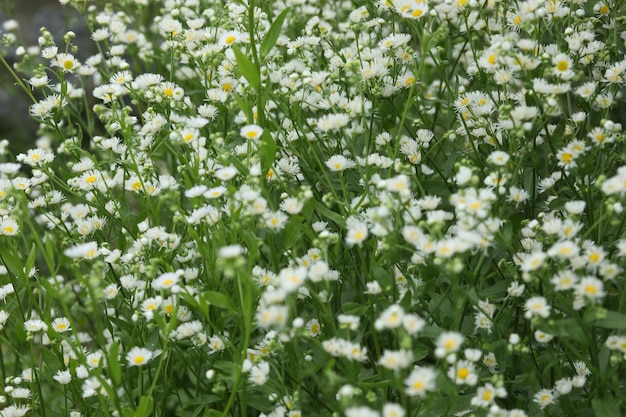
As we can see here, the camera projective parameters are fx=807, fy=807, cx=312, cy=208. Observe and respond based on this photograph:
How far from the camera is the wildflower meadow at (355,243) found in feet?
5.27

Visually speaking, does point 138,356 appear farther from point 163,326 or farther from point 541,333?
point 541,333

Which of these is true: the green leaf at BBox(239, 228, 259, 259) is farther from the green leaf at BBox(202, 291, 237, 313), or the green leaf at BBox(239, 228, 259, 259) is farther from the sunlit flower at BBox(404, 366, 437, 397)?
the sunlit flower at BBox(404, 366, 437, 397)

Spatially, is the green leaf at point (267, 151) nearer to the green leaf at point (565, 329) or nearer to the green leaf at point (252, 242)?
the green leaf at point (252, 242)

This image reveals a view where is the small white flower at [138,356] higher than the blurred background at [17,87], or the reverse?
the blurred background at [17,87]

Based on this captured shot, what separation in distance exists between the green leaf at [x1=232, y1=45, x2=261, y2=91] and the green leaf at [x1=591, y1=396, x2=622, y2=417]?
1047mm

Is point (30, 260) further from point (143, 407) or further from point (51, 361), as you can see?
point (143, 407)

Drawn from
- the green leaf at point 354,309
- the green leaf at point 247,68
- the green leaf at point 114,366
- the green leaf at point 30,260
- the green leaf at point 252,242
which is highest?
the green leaf at point 247,68

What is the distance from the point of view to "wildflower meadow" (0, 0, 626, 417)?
5.27 feet

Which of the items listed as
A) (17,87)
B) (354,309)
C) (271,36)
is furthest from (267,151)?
(17,87)

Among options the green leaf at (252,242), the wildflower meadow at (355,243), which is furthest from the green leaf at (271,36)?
the green leaf at (252,242)

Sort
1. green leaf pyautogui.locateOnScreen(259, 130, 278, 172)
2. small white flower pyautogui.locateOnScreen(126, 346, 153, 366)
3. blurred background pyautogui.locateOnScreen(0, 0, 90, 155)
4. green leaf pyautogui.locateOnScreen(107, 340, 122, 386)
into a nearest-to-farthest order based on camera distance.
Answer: green leaf pyautogui.locateOnScreen(107, 340, 122, 386) < small white flower pyautogui.locateOnScreen(126, 346, 153, 366) < green leaf pyautogui.locateOnScreen(259, 130, 278, 172) < blurred background pyautogui.locateOnScreen(0, 0, 90, 155)

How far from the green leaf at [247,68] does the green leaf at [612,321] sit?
95cm

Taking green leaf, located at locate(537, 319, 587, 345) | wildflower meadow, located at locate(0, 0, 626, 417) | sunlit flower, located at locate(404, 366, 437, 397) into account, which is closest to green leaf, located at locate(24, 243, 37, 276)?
wildflower meadow, located at locate(0, 0, 626, 417)

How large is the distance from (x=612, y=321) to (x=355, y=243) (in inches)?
22.7
